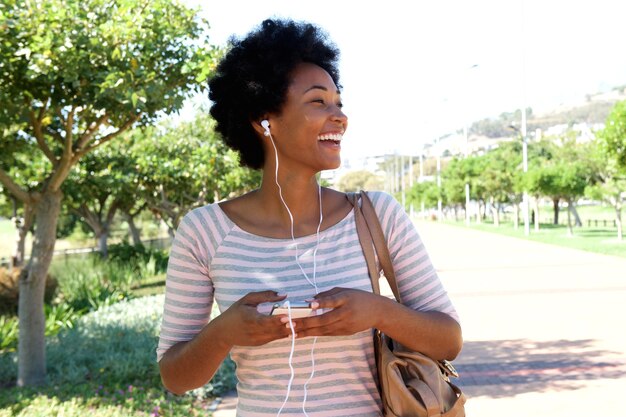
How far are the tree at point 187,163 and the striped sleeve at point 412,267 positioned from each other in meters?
13.4

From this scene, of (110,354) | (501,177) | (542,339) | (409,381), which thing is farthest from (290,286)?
(501,177)

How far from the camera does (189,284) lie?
1.91 metres

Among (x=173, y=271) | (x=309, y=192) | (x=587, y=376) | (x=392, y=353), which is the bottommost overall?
(x=587, y=376)

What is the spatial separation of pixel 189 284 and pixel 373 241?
0.46 meters

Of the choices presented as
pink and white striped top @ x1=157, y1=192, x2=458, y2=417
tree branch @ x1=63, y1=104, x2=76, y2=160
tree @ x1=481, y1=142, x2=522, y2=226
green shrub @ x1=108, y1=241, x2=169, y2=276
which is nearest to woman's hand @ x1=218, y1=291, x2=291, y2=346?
pink and white striped top @ x1=157, y1=192, x2=458, y2=417

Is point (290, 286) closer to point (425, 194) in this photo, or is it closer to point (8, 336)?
point (8, 336)

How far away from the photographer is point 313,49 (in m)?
2.02

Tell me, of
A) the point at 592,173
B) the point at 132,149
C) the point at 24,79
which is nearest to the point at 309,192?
the point at 24,79

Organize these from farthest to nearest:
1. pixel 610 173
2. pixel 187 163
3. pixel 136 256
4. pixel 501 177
→ pixel 501 177
pixel 610 173
pixel 136 256
pixel 187 163

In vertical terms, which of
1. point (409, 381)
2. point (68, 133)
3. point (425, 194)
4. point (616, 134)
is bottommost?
point (409, 381)

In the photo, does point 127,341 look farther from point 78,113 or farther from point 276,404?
Answer: point 276,404

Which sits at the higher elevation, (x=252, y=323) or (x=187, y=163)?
(x=187, y=163)

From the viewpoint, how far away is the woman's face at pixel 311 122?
1.91 metres

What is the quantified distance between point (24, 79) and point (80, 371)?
2.79 m
